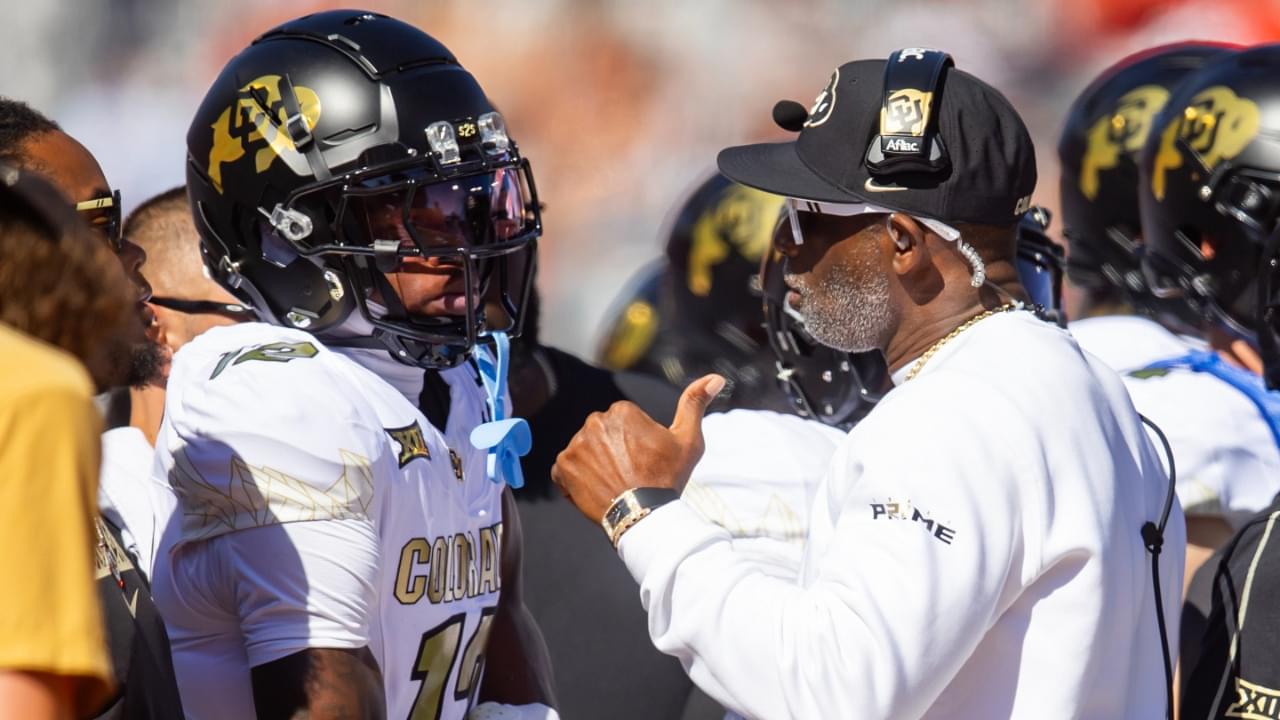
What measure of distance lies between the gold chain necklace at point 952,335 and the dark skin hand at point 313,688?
95 centimetres

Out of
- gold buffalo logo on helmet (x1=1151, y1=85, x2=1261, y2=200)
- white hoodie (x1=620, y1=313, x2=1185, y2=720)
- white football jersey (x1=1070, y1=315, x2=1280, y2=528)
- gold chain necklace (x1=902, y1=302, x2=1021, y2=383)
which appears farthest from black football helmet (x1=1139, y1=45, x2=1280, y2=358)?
white hoodie (x1=620, y1=313, x2=1185, y2=720)

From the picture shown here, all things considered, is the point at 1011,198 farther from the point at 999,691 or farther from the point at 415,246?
the point at 415,246

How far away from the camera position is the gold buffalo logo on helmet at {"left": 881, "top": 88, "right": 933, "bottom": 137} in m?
2.41

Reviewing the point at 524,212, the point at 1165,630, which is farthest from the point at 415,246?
the point at 1165,630

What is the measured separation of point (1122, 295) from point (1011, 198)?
3.15 m

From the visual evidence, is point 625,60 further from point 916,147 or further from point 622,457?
point 622,457

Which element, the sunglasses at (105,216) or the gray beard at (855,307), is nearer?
the gray beard at (855,307)

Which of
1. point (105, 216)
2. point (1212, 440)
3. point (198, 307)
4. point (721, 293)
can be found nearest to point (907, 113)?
point (105, 216)

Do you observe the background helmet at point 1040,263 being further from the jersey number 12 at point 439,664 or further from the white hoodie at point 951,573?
the jersey number 12 at point 439,664

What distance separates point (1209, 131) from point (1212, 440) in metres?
1.15

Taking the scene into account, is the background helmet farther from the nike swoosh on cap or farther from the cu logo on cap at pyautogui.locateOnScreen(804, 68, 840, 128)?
the nike swoosh on cap

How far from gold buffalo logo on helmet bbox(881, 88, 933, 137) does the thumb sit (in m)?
0.47

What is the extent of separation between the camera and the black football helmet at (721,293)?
529cm

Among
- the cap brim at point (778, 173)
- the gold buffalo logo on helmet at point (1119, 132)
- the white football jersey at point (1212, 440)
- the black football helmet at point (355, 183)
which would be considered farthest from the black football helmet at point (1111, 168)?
the black football helmet at point (355, 183)
